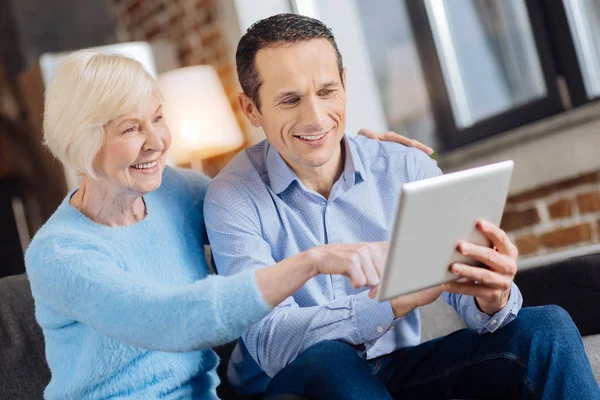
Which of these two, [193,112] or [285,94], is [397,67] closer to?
[193,112]

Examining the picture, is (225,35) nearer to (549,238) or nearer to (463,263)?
(549,238)

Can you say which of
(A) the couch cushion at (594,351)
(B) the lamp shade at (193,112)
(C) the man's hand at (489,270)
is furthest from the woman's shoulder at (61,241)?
(B) the lamp shade at (193,112)

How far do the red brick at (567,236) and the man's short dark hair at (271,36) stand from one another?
1263 mm

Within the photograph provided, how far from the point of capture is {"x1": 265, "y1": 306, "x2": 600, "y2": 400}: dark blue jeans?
4.34 ft

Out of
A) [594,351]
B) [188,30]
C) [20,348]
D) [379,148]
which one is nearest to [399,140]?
[379,148]

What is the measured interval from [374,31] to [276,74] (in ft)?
6.47

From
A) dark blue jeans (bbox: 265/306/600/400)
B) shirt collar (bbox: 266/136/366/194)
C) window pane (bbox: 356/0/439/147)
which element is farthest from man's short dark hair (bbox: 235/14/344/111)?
window pane (bbox: 356/0/439/147)

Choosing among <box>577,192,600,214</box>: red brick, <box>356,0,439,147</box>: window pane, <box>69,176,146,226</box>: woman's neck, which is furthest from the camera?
<box>356,0,439,147</box>: window pane

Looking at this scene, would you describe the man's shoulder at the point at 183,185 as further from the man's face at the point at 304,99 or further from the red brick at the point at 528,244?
the red brick at the point at 528,244

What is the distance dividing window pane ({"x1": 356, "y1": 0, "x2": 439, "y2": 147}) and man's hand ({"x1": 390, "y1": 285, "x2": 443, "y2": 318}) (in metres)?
1.89

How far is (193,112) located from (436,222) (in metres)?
2.32

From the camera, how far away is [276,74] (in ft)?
5.35

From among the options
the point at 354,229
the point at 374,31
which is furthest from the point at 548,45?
the point at 354,229

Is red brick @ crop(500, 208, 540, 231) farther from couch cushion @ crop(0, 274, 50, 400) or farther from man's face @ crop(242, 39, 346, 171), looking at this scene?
couch cushion @ crop(0, 274, 50, 400)
